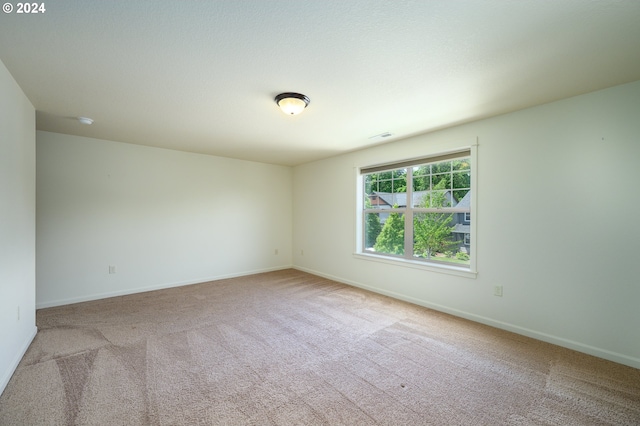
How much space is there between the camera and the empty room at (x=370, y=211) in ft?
5.40

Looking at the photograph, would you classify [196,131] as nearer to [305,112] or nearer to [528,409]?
[305,112]

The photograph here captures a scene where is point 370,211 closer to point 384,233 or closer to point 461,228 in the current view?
point 384,233

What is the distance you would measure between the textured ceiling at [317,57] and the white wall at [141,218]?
3.22 feet

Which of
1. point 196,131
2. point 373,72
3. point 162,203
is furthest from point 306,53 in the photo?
point 162,203

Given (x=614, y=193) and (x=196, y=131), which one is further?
(x=196, y=131)

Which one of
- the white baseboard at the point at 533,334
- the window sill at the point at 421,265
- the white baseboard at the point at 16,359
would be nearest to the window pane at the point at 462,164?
the window sill at the point at 421,265

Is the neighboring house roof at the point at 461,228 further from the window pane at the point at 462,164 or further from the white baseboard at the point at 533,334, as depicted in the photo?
the white baseboard at the point at 533,334

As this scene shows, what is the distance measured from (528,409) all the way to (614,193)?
2.00m

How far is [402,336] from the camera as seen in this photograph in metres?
2.76

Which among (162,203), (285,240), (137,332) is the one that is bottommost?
(137,332)

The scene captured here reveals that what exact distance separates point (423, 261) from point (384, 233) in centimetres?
82

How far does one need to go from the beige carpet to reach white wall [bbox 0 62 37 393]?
0.79 ft

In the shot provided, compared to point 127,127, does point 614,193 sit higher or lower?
lower

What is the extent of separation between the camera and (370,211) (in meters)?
4.58
